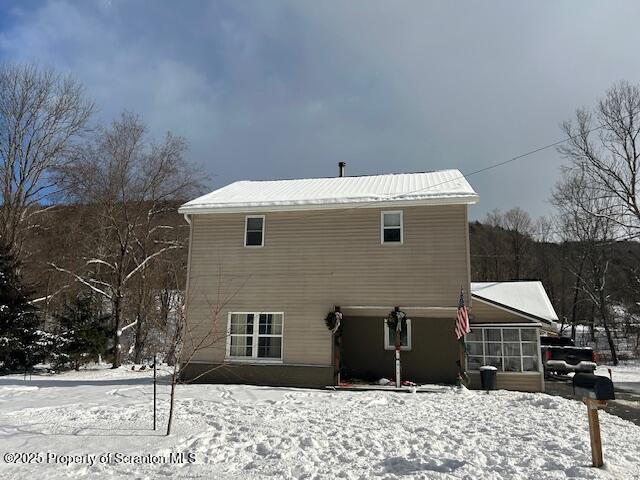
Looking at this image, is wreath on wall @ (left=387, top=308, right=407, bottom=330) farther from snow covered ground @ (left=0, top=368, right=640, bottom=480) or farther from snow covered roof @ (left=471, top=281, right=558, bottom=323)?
snow covered roof @ (left=471, top=281, right=558, bottom=323)

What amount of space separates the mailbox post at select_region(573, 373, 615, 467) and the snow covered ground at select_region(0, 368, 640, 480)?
249 mm

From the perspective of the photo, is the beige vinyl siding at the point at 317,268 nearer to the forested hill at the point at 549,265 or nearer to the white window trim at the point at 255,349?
the white window trim at the point at 255,349

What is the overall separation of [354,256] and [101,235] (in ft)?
54.4

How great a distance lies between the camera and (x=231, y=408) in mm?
10062

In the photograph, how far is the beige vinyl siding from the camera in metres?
13.8

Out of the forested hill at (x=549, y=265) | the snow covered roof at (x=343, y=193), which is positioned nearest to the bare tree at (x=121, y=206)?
the snow covered roof at (x=343, y=193)

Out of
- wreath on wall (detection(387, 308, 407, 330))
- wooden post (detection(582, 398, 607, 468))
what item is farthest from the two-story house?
wooden post (detection(582, 398, 607, 468))

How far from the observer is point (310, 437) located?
24.6 ft

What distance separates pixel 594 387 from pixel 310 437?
14.6ft

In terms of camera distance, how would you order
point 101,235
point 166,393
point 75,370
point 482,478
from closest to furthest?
1. point 482,478
2. point 166,393
3. point 75,370
4. point 101,235

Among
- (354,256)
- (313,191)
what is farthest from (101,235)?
(354,256)

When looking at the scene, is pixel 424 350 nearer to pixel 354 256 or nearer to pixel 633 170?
pixel 354 256

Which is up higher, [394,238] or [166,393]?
[394,238]

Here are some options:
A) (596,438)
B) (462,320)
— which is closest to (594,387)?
(596,438)
